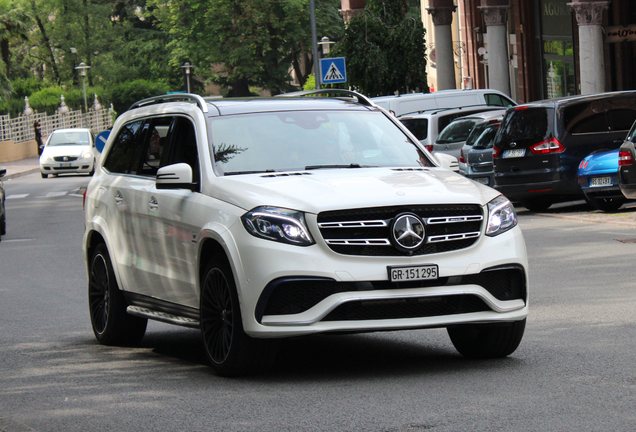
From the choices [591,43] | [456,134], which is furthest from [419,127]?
[591,43]

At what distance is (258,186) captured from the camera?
23.6 feet

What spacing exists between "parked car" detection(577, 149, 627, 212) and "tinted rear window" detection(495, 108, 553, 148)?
1.04 m

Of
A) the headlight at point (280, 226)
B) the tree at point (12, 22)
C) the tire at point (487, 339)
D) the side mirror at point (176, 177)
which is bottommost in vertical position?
the tire at point (487, 339)

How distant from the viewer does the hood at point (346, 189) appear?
690cm

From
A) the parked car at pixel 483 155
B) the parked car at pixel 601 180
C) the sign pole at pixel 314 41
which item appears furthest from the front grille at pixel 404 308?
the sign pole at pixel 314 41

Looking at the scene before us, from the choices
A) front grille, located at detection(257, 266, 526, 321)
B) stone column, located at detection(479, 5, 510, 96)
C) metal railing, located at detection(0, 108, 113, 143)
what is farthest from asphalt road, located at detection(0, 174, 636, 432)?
metal railing, located at detection(0, 108, 113, 143)

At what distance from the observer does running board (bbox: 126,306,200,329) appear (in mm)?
7746

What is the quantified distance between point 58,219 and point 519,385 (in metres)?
19.7

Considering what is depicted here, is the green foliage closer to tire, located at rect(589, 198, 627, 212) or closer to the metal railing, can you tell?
the metal railing

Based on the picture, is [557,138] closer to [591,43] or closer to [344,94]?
[591,43]

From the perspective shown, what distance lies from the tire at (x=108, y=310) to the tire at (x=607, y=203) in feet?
37.9

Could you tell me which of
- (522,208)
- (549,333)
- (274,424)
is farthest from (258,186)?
(522,208)

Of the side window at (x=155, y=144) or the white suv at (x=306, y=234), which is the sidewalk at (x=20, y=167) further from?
the white suv at (x=306, y=234)

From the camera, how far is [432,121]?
82.4 ft
